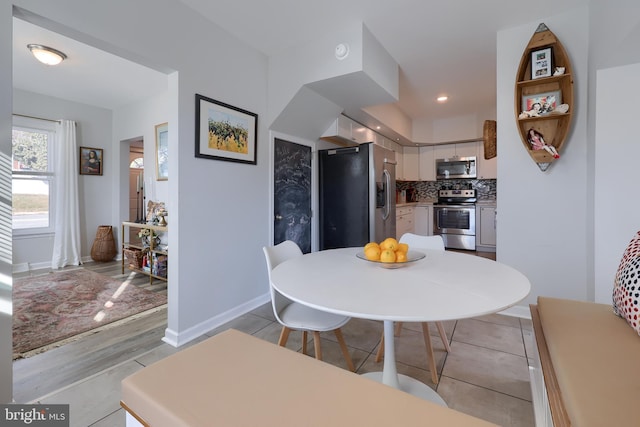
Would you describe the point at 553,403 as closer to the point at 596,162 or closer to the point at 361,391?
the point at 361,391

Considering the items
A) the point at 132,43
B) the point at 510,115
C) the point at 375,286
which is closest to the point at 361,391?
the point at 375,286

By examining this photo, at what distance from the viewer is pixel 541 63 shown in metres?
2.28

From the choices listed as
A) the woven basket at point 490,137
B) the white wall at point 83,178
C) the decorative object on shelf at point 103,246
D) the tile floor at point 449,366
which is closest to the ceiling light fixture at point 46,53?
the white wall at point 83,178

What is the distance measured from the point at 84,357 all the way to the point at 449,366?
2.42 metres

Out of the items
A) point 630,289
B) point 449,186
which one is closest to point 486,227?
point 449,186

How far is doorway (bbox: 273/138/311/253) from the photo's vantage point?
3.07m

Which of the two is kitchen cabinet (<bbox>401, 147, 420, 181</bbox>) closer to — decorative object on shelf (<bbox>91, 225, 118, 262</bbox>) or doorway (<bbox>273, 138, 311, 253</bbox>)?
doorway (<bbox>273, 138, 311, 253</bbox>)

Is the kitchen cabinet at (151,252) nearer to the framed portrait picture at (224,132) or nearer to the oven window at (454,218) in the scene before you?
the framed portrait picture at (224,132)

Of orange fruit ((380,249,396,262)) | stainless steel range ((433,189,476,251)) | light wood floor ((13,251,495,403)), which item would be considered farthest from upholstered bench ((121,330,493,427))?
stainless steel range ((433,189,476,251))

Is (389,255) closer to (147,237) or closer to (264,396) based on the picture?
(264,396)

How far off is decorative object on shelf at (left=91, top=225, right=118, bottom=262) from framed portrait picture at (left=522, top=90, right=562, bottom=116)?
5.83m

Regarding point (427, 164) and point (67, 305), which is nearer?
point (67, 305)

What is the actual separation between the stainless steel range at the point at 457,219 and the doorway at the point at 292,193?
3184 mm

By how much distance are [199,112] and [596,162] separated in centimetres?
300
